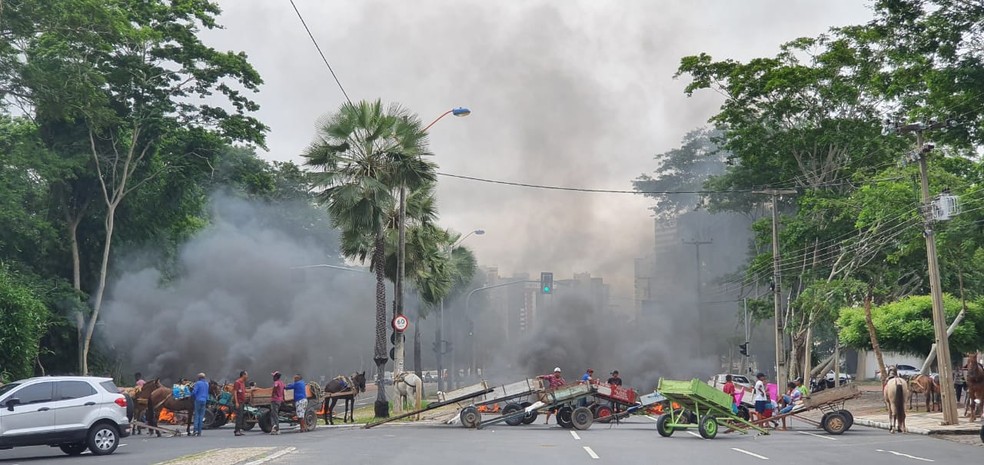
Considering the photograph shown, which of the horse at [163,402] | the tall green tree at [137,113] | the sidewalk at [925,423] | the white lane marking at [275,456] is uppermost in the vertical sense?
the tall green tree at [137,113]

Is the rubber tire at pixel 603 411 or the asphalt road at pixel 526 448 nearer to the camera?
the asphalt road at pixel 526 448

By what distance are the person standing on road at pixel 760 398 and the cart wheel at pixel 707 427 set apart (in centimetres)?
505

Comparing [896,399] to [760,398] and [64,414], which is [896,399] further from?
[64,414]

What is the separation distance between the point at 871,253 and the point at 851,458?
25.7 m

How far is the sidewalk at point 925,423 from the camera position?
83.7 ft

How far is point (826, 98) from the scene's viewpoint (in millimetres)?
42594

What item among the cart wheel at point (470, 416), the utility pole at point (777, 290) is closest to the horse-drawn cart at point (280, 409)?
the cart wheel at point (470, 416)

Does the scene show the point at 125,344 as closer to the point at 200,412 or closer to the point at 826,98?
the point at 200,412

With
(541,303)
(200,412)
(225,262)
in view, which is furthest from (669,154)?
(200,412)

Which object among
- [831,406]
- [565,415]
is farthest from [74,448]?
[831,406]

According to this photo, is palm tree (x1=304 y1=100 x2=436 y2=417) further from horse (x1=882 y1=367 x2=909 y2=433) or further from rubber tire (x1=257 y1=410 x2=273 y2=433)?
horse (x1=882 y1=367 x2=909 y2=433)

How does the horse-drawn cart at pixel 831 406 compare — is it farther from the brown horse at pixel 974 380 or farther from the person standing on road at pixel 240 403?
the person standing on road at pixel 240 403

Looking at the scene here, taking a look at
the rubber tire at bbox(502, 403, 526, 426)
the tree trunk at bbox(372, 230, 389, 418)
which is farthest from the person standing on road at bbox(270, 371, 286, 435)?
the tree trunk at bbox(372, 230, 389, 418)

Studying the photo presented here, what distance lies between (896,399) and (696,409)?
6231 mm
